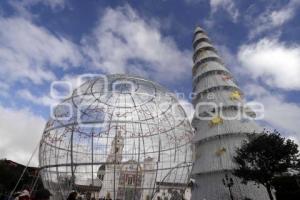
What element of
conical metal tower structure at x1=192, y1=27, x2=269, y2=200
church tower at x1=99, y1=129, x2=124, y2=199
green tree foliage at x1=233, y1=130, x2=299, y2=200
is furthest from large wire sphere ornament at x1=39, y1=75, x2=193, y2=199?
conical metal tower structure at x1=192, y1=27, x2=269, y2=200

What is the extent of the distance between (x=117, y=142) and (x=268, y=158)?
1820 centimetres

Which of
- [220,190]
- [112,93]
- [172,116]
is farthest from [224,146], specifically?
[112,93]

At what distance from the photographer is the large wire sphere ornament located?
17516 millimetres

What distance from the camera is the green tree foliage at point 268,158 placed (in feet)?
93.2

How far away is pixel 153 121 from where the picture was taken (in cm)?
2011

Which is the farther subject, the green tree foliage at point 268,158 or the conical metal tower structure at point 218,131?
the conical metal tower structure at point 218,131

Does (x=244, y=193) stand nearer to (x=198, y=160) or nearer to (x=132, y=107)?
(x=198, y=160)

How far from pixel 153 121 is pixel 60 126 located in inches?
250

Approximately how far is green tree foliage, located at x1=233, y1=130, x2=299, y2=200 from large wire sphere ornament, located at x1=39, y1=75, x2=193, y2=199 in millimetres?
10686

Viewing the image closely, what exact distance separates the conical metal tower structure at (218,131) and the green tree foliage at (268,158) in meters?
2.78
